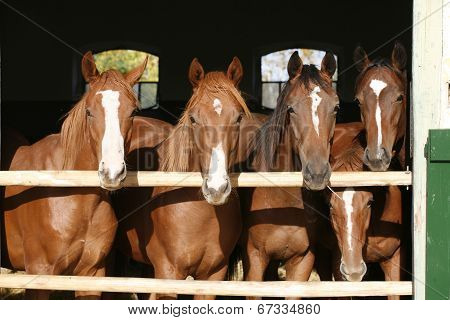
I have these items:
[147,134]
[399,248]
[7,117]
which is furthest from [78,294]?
[7,117]

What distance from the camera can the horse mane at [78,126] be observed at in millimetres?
4047

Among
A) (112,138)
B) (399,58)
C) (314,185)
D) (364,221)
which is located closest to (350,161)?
(364,221)

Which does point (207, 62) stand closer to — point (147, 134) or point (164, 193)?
point (147, 134)

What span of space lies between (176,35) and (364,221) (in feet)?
22.7

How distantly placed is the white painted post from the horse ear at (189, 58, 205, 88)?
4.14ft

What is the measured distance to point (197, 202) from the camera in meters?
4.36

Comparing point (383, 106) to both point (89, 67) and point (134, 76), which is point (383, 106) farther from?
point (89, 67)

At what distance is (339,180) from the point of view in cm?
375

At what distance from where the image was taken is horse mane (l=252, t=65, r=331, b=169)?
4.28 m

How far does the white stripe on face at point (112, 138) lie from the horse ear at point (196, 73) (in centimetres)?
48

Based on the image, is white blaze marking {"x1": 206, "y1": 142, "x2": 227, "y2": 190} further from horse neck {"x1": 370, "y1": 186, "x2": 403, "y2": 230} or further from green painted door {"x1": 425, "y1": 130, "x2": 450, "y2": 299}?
horse neck {"x1": 370, "y1": 186, "x2": 403, "y2": 230}

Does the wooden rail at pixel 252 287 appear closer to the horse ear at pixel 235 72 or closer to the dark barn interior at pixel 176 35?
the horse ear at pixel 235 72

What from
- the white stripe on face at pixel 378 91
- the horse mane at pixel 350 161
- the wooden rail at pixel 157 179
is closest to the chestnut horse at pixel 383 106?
the white stripe on face at pixel 378 91

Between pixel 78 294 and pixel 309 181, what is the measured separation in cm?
172
